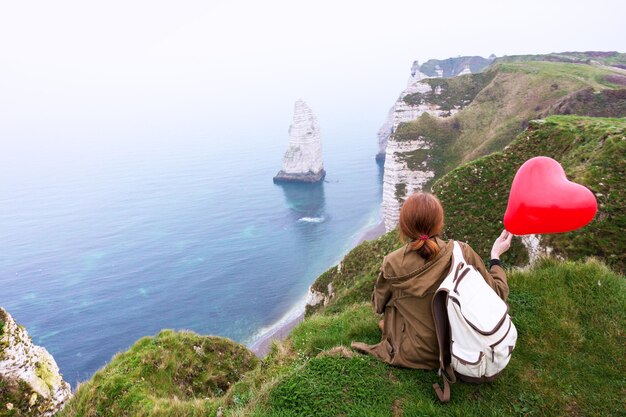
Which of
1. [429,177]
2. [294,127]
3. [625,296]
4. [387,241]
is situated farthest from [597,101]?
[294,127]

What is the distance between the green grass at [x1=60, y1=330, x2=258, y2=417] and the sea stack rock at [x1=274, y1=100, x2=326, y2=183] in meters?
108

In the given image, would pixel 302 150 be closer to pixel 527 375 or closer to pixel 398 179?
pixel 398 179

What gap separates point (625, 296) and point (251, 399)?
8167 millimetres

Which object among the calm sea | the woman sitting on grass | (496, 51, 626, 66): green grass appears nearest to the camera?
the woman sitting on grass

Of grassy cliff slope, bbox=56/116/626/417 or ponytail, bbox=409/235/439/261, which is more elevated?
ponytail, bbox=409/235/439/261

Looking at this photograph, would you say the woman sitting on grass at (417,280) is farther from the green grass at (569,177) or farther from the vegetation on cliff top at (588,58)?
the vegetation on cliff top at (588,58)

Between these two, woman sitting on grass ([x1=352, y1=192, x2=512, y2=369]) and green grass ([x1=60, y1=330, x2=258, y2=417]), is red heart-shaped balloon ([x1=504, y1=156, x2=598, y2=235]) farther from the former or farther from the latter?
green grass ([x1=60, y1=330, x2=258, y2=417])

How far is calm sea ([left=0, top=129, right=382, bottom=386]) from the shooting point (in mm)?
50875

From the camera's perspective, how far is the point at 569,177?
15680 millimetres

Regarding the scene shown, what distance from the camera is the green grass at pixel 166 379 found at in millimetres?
9008

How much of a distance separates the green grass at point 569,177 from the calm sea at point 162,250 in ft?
117

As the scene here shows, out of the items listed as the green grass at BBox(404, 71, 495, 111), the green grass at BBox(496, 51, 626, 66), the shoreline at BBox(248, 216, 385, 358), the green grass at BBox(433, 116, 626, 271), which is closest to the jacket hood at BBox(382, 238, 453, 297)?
the green grass at BBox(433, 116, 626, 271)

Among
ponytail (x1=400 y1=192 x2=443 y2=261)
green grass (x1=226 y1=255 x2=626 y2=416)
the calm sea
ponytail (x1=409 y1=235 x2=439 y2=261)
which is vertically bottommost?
the calm sea

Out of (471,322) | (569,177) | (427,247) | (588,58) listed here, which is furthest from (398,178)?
(588,58)
